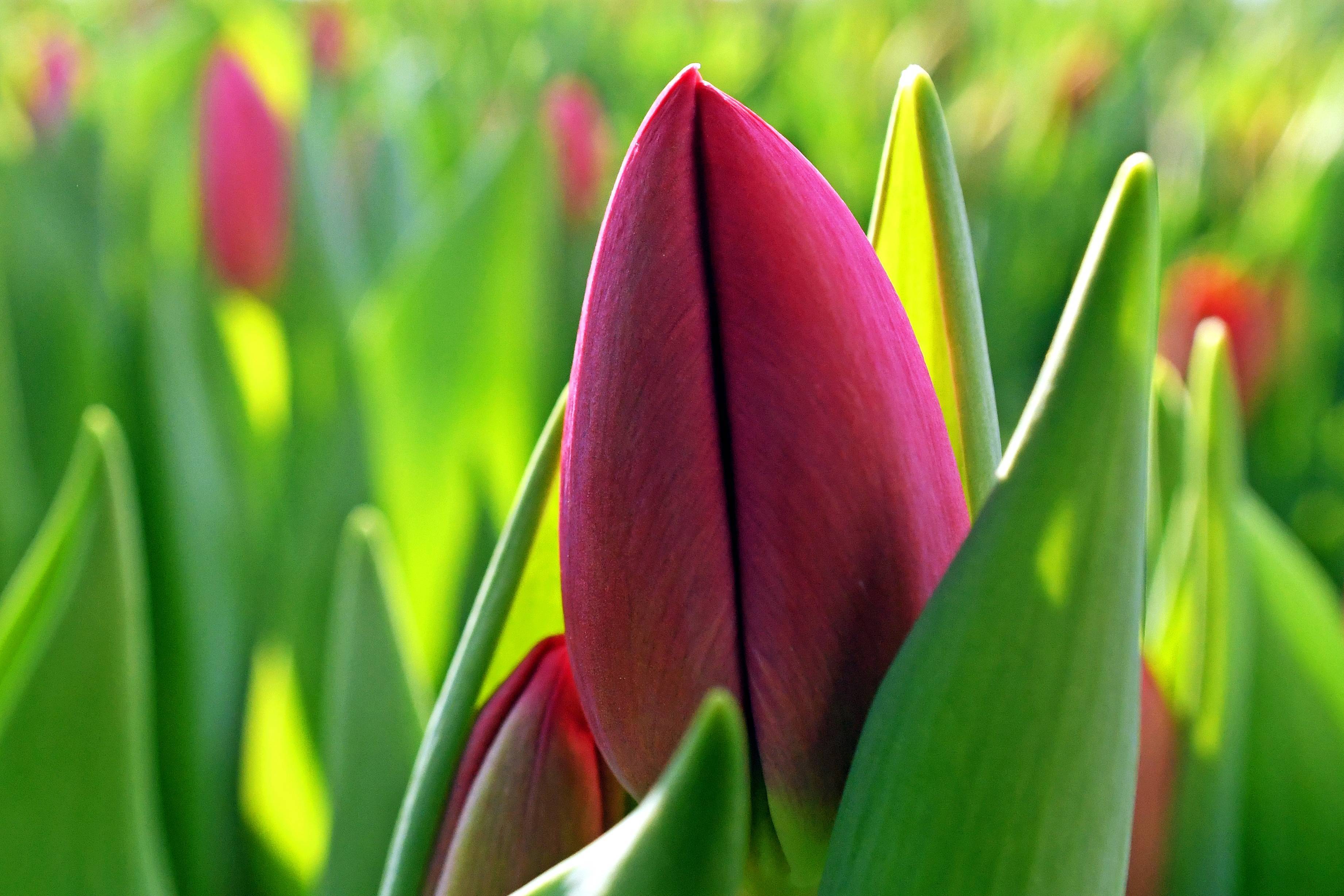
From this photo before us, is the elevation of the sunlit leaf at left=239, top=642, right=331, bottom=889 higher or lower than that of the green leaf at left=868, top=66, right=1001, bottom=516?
lower

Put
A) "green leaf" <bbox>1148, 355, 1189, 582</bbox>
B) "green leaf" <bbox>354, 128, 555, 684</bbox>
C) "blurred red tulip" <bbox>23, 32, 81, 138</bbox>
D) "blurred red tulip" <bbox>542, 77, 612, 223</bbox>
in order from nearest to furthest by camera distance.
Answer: "green leaf" <bbox>1148, 355, 1189, 582</bbox>, "green leaf" <bbox>354, 128, 555, 684</bbox>, "blurred red tulip" <bbox>542, 77, 612, 223</bbox>, "blurred red tulip" <bbox>23, 32, 81, 138</bbox>

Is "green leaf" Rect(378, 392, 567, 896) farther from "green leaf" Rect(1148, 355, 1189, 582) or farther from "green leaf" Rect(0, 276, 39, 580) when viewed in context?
"green leaf" Rect(0, 276, 39, 580)

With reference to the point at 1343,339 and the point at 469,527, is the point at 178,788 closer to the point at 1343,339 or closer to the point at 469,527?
the point at 469,527

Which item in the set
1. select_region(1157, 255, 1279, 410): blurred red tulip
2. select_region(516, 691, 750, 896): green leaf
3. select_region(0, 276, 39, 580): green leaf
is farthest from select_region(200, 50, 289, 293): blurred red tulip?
select_region(516, 691, 750, 896): green leaf

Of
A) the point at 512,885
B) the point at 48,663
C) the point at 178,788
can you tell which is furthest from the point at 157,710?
the point at 512,885

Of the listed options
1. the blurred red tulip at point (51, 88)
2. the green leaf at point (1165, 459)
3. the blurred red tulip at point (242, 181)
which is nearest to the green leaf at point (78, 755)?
the green leaf at point (1165, 459)

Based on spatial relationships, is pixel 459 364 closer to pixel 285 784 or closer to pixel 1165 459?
pixel 285 784

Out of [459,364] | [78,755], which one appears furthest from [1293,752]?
[459,364]
